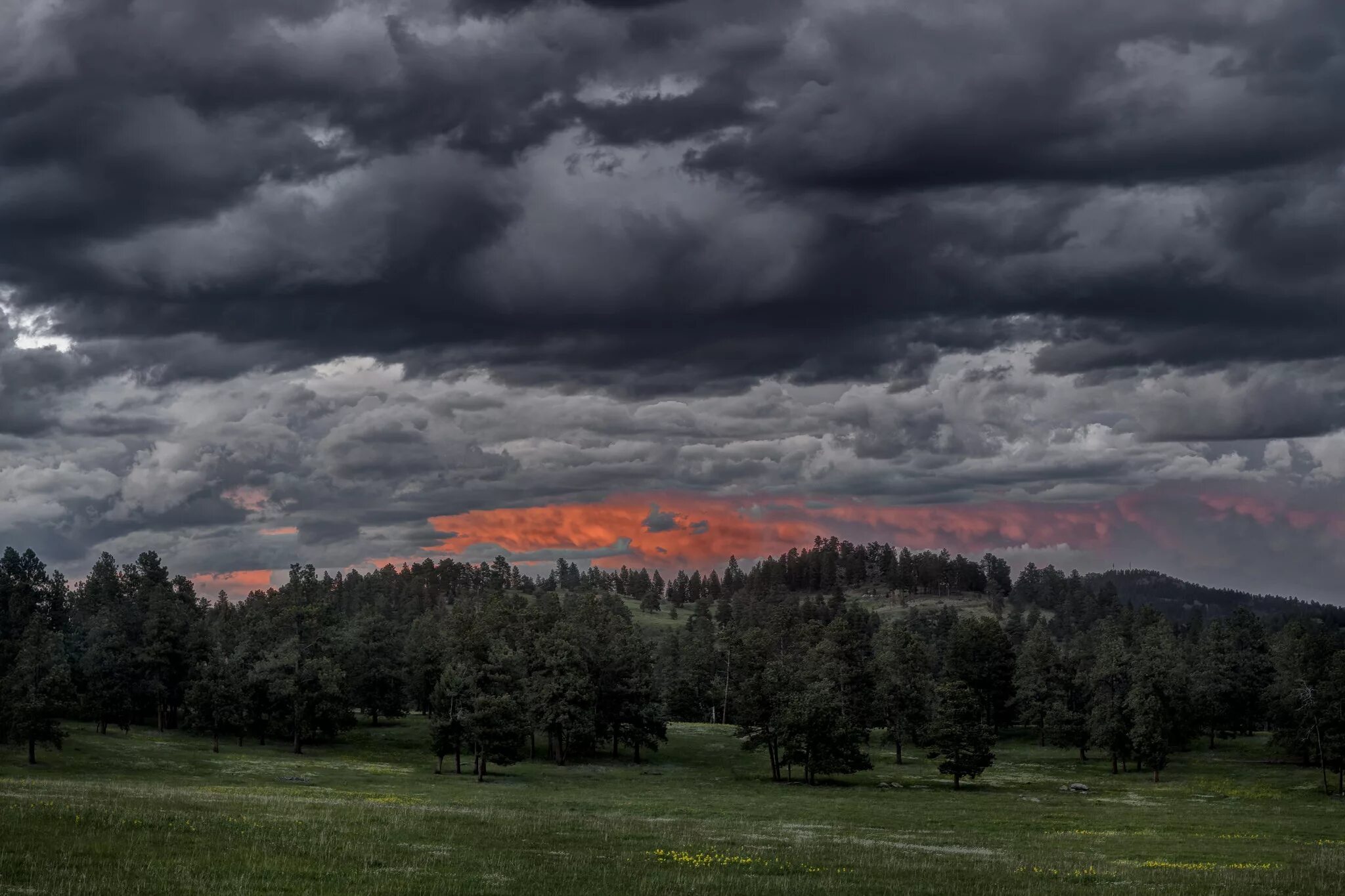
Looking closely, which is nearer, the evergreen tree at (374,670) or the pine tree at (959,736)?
the pine tree at (959,736)

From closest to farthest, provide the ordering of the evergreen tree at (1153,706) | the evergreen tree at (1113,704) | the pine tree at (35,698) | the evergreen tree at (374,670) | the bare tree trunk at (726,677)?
the pine tree at (35,698) < the evergreen tree at (1153,706) < the evergreen tree at (1113,704) < the evergreen tree at (374,670) < the bare tree trunk at (726,677)

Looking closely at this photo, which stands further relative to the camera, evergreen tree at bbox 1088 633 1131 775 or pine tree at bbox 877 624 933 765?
pine tree at bbox 877 624 933 765

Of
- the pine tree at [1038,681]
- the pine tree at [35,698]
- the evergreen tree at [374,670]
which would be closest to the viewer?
the pine tree at [35,698]

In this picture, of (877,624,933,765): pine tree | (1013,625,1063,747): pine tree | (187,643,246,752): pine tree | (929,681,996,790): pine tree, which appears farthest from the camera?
(1013,625,1063,747): pine tree

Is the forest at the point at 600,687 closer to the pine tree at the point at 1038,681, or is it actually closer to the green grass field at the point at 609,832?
the pine tree at the point at 1038,681

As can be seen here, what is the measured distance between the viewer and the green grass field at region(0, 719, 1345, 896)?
92.6ft

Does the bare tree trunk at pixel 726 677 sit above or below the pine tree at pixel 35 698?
below

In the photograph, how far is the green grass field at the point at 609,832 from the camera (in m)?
28.2

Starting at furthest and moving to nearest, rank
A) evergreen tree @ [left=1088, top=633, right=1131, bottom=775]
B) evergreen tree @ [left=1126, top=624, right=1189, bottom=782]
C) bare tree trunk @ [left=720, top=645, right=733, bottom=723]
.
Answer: bare tree trunk @ [left=720, top=645, right=733, bottom=723] < evergreen tree @ [left=1088, top=633, right=1131, bottom=775] < evergreen tree @ [left=1126, top=624, right=1189, bottom=782]

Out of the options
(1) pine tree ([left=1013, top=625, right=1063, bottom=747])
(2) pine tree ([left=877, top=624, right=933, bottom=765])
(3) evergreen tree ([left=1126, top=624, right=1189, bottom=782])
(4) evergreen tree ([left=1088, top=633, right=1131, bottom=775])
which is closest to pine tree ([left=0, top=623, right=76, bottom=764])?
(2) pine tree ([left=877, top=624, right=933, bottom=765])

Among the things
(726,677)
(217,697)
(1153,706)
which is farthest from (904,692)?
(217,697)

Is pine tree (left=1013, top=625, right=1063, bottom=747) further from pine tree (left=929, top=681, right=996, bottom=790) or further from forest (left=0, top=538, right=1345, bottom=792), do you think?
pine tree (left=929, top=681, right=996, bottom=790)

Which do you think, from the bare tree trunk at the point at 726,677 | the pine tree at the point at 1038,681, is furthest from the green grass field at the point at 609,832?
the bare tree trunk at the point at 726,677

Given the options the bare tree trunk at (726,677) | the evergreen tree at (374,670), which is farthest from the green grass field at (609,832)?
the bare tree trunk at (726,677)
